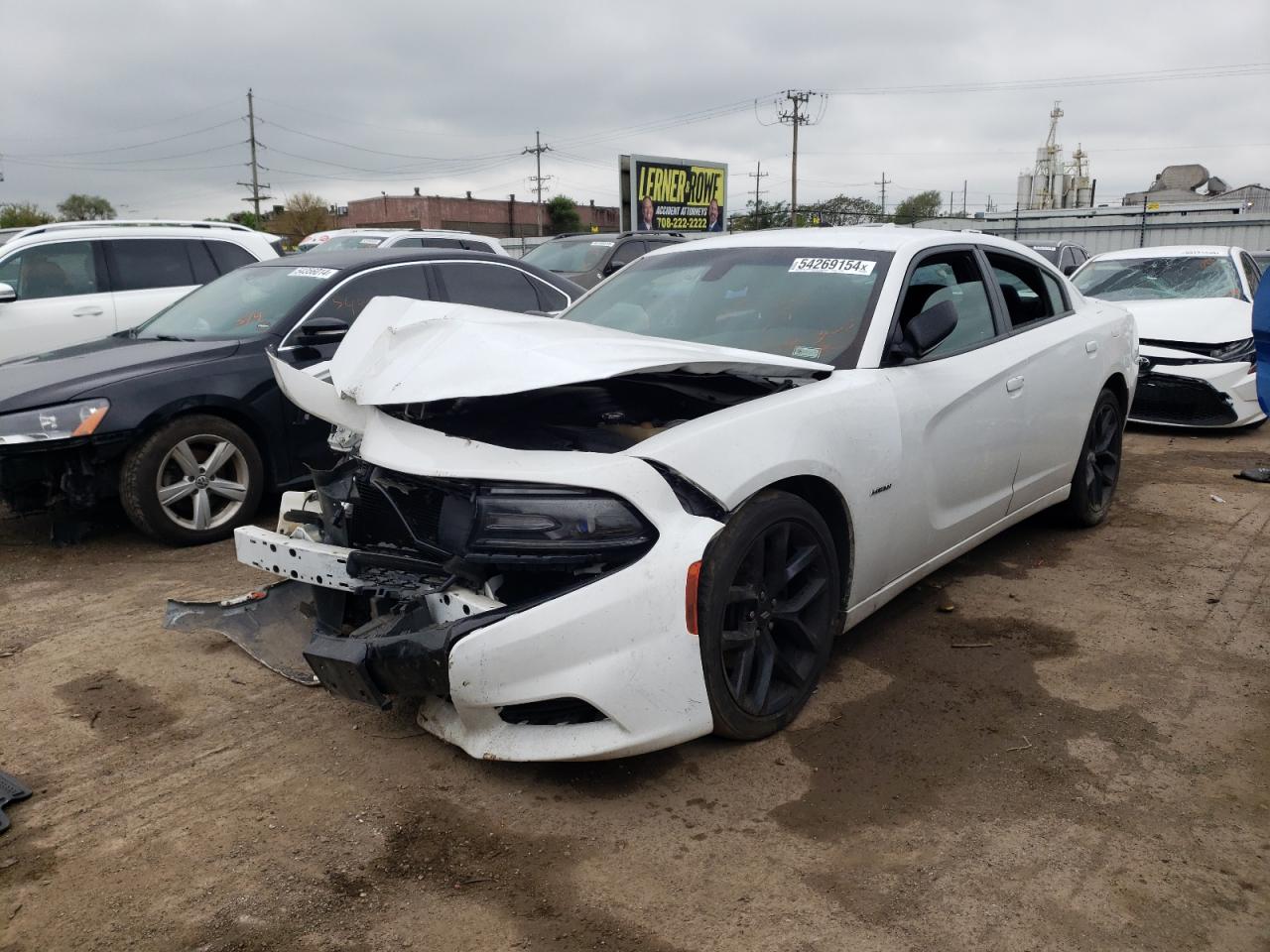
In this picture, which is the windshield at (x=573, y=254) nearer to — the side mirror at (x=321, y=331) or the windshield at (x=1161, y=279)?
the windshield at (x=1161, y=279)

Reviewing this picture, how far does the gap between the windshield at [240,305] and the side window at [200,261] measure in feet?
7.94

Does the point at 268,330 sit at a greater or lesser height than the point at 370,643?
greater

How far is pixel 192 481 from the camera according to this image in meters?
5.25

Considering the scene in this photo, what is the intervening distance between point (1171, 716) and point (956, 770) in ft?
3.12

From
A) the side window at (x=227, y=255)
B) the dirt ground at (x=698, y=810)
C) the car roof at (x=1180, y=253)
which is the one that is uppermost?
the side window at (x=227, y=255)

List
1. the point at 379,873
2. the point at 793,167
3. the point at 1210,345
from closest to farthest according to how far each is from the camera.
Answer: the point at 379,873 → the point at 1210,345 → the point at 793,167

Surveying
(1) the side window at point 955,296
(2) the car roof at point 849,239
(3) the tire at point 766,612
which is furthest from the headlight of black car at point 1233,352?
(3) the tire at point 766,612

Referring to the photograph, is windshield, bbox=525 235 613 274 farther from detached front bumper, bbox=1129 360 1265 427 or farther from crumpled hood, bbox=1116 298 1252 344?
detached front bumper, bbox=1129 360 1265 427

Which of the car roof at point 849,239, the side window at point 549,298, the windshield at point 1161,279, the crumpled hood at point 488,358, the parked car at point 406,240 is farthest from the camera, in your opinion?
the parked car at point 406,240

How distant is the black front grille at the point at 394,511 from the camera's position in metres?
2.91

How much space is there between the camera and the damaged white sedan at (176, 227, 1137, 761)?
8.67 ft

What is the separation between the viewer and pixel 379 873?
2.50 meters

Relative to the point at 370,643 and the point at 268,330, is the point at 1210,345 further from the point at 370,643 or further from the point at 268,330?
the point at 370,643

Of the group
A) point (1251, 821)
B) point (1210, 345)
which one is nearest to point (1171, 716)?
point (1251, 821)
